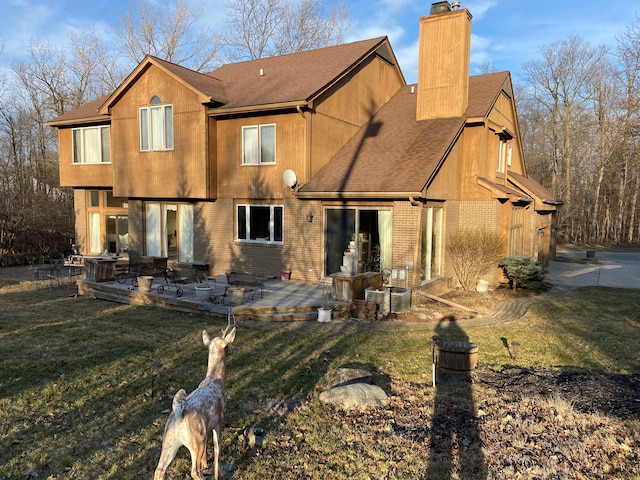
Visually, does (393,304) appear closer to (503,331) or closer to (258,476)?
(503,331)

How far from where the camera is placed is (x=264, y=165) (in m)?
15.0

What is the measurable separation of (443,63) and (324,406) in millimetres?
13515

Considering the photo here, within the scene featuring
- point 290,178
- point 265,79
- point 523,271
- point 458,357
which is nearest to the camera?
point 458,357

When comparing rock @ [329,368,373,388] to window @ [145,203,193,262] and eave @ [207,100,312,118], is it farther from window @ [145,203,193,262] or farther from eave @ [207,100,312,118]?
window @ [145,203,193,262]

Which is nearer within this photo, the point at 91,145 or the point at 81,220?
the point at 91,145

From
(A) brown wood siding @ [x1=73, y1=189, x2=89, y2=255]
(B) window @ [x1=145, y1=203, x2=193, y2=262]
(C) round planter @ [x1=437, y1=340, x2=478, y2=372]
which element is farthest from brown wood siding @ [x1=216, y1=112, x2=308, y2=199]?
(C) round planter @ [x1=437, y1=340, x2=478, y2=372]

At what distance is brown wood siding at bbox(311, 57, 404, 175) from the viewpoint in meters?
14.9

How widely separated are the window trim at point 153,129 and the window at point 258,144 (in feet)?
8.66

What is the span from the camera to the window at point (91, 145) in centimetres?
1875

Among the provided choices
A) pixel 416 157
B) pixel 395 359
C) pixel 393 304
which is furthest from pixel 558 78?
pixel 395 359

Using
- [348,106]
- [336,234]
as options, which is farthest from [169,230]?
[348,106]

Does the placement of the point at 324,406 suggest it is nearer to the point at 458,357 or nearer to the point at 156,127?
the point at 458,357

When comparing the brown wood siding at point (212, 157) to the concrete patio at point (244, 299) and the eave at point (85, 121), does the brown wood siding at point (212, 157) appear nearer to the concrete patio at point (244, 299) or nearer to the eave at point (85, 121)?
the concrete patio at point (244, 299)

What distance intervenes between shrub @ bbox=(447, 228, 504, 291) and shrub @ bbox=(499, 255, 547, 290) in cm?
42
